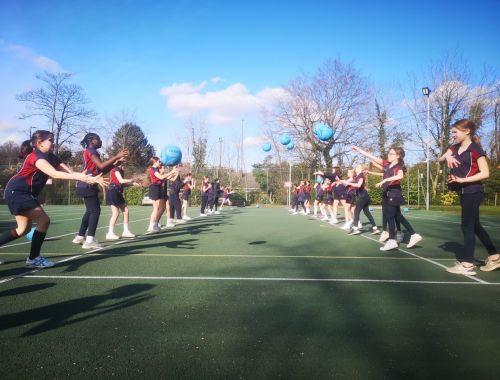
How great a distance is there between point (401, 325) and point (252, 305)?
1.47 metres

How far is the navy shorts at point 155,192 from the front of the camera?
34.4ft

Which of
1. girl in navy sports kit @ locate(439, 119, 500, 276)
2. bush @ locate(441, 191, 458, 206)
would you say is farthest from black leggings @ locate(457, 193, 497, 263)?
bush @ locate(441, 191, 458, 206)

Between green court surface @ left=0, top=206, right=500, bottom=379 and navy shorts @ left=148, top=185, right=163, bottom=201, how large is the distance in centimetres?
436

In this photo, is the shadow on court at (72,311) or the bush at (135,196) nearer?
the shadow on court at (72,311)

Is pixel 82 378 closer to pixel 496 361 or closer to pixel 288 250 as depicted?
pixel 496 361

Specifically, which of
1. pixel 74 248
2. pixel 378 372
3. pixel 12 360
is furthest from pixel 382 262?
pixel 74 248

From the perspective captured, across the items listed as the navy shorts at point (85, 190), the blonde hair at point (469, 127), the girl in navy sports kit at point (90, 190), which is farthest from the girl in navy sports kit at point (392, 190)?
the navy shorts at point (85, 190)

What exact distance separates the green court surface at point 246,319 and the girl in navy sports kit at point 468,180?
439 mm

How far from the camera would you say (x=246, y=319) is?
130 inches

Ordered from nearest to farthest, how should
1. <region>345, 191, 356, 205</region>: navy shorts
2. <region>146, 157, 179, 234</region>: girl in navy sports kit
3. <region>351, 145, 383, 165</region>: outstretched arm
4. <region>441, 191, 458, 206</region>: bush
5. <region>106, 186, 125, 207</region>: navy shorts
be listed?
<region>351, 145, 383, 165</region>: outstretched arm
<region>106, 186, 125, 207</region>: navy shorts
<region>146, 157, 179, 234</region>: girl in navy sports kit
<region>345, 191, 356, 205</region>: navy shorts
<region>441, 191, 458, 206</region>: bush

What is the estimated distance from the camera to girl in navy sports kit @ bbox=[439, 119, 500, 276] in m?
5.21

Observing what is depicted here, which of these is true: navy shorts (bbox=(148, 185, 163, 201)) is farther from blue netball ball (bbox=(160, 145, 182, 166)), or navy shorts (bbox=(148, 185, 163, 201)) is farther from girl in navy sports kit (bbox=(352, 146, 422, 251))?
girl in navy sports kit (bbox=(352, 146, 422, 251))

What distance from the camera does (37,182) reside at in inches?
209

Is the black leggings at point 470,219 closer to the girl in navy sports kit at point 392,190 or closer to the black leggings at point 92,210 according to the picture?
the girl in navy sports kit at point 392,190
